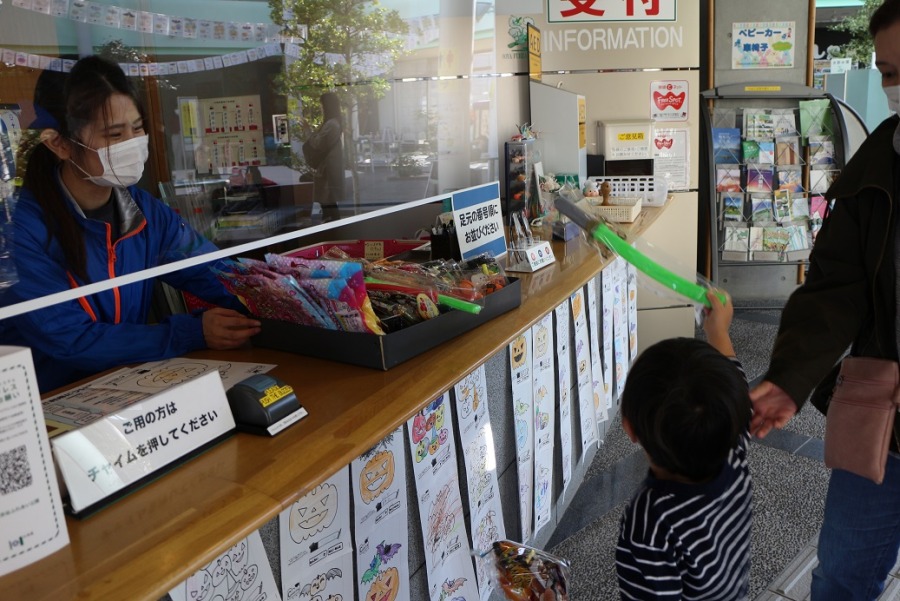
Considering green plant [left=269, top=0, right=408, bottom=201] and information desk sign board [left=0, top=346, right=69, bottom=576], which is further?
green plant [left=269, top=0, right=408, bottom=201]

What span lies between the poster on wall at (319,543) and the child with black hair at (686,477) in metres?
0.50

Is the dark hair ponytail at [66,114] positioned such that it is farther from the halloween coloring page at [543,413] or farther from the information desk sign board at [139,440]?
the halloween coloring page at [543,413]

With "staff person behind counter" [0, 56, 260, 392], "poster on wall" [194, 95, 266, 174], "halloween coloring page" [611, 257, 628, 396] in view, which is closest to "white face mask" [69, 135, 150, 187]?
"staff person behind counter" [0, 56, 260, 392]

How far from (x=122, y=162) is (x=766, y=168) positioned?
5211 mm

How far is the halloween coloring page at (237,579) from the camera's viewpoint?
3.44 ft

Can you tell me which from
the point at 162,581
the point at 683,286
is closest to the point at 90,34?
the point at 162,581

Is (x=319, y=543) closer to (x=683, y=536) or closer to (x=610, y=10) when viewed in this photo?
(x=683, y=536)

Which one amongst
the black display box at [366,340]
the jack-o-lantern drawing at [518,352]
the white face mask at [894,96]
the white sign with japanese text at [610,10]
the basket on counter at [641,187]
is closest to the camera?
the black display box at [366,340]

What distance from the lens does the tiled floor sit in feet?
8.22

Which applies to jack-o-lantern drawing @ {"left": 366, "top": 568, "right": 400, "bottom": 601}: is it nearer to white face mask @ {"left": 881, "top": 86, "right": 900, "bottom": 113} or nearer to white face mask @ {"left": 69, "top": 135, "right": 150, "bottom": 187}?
white face mask @ {"left": 69, "top": 135, "right": 150, "bottom": 187}

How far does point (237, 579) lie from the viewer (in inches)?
44.4

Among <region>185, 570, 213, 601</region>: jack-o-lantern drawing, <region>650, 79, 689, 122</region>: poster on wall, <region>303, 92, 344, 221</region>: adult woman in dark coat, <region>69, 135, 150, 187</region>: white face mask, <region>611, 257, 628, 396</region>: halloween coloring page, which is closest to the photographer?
<region>185, 570, 213, 601</region>: jack-o-lantern drawing

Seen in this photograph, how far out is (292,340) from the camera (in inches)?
60.6

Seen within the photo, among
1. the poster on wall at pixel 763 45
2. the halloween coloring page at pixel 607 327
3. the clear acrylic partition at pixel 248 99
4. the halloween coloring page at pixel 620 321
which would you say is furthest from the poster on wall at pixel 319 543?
the poster on wall at pixel 763 45
